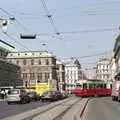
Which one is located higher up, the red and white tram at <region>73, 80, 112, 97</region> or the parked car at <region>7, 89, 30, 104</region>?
the red and white tram at <region>73, 80, 112, 97</region>

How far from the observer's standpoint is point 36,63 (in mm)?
195250

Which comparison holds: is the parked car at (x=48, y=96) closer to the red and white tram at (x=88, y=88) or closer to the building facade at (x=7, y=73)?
the red and white tram at (x=88, y=88)

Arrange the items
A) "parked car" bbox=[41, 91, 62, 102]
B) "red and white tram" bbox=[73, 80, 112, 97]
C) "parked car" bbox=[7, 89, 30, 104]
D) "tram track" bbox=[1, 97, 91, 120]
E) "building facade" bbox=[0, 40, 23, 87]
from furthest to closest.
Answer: "building facade" bbox=[0, 40, 23, 87] < "red and white tram" bbox=[73, 80, 112, 97] < "parked car" bbox=[41, 91, 62, 102] < "parked car" bbox=[7, 89, 30, 104] < "tram track" bbox=[1, 97, 91, 120]

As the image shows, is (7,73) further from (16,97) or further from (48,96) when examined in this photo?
(16,97)

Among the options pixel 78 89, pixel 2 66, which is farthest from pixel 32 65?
Answer: pixel 78 89

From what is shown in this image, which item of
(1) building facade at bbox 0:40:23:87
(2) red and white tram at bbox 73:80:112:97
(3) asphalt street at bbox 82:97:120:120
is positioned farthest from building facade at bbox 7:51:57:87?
(3) asphalt street at bbox 82:97:120:120

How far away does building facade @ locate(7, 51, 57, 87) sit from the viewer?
620 feet

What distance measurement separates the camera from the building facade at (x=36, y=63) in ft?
620

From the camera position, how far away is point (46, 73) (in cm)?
19312

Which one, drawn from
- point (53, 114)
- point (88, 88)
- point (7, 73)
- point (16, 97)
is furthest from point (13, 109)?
point (7, 73)

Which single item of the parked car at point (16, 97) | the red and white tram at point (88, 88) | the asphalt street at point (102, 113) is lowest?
the asphalt street at point (102, 113)

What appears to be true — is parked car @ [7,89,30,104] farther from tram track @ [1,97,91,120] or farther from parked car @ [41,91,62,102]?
tram track @ [1,97,91,120]

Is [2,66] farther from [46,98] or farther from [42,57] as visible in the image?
[46,98]

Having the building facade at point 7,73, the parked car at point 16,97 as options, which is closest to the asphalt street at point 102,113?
the parked car at point 16,97
